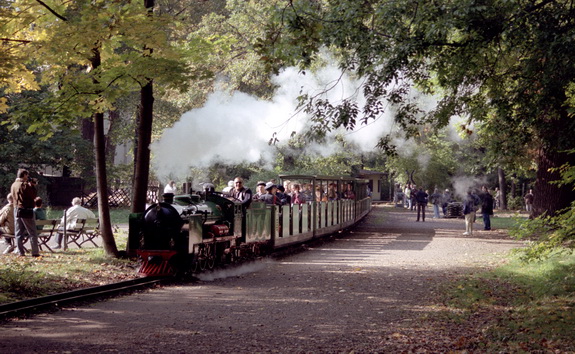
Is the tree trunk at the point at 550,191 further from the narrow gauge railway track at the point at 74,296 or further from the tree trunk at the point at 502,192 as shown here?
the tree trunk at the point at 502,192

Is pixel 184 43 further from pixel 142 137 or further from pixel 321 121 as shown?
pixel 321 121

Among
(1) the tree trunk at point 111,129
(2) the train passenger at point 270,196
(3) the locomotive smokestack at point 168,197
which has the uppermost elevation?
(1) the tree trunk at point 111,129

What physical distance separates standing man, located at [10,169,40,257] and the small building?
61.5 metres

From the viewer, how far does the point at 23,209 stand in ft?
49.8

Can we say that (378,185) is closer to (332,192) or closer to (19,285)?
(332,192)

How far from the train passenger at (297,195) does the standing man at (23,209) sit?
29.3 feet

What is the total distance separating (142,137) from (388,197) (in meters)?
67.5

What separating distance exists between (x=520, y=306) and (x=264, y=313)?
4.01 metres

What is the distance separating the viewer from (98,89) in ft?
42.3

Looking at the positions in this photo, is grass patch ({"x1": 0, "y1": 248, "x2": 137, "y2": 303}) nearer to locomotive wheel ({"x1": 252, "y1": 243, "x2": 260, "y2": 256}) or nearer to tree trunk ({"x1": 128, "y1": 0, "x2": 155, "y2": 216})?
tree trunk ({"x1": 128, "y1": 0, "x2": 155, "y2": 216})

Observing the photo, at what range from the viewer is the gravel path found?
794cm

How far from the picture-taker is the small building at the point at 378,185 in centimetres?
7675

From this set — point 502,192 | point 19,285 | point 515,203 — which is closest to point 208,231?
point 19,285

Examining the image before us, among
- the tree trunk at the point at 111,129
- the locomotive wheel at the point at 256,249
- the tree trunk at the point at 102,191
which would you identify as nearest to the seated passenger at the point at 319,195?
the locomotive wheel at the point at 256,249
